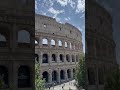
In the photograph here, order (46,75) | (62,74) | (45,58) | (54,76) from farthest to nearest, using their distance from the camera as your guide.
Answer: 1. (62,74)
2. (54,76)
3. (45,58)
4. (46,75)

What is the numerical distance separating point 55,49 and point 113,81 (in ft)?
108

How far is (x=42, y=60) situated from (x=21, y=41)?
29765 millimetres

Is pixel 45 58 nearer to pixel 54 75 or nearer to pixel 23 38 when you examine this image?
pixel 54 75

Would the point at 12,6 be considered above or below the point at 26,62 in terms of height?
above

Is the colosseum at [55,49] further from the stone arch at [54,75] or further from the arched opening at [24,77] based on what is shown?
the arched opening at [24,77]

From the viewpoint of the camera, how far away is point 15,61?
Result: 1412 cm

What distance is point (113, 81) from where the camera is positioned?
14039 mm

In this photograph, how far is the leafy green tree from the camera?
45.6 ft

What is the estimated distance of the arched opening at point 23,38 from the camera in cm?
1436

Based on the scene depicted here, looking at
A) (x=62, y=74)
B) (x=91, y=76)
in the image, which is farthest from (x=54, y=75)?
(x=91, y=76)

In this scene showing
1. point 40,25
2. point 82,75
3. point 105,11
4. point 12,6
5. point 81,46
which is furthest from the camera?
point 81,46

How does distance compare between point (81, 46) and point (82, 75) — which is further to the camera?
point (81, 46)

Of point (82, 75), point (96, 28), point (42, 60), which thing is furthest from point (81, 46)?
point (96, 28)

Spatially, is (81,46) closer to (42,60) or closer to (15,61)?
(42,60)
